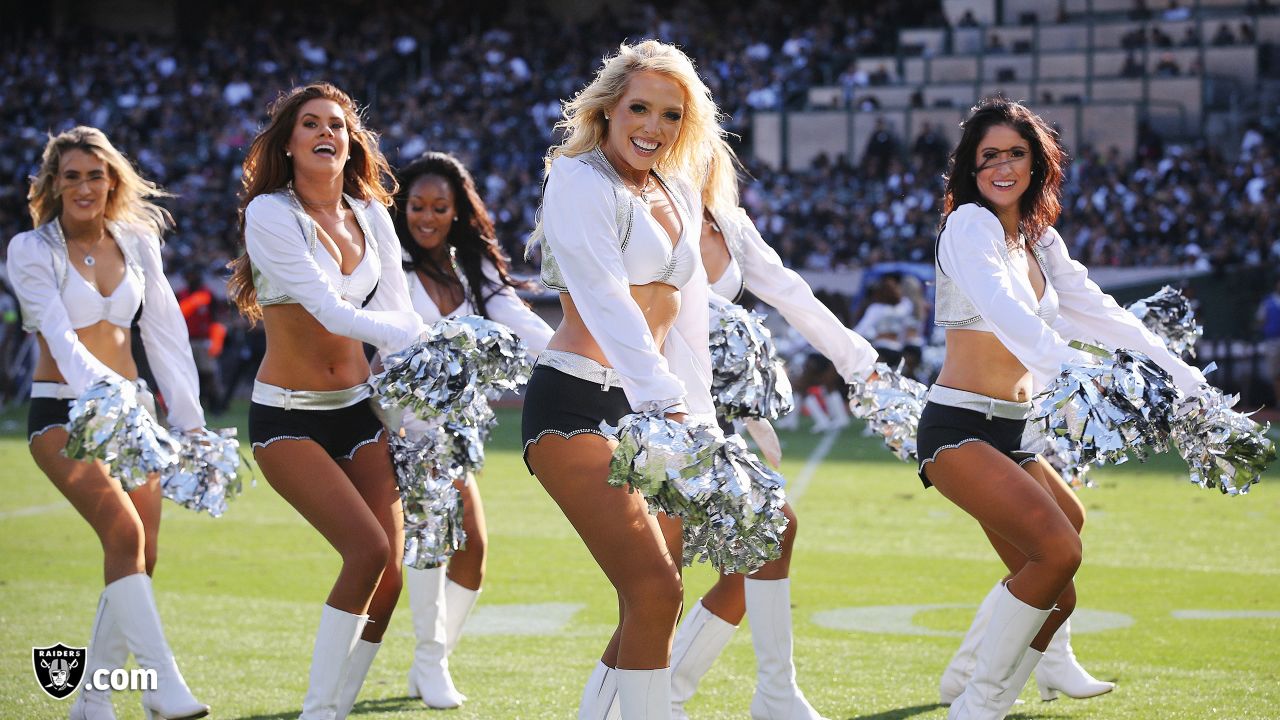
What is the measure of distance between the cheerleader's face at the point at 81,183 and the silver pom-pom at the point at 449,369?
1204 mm

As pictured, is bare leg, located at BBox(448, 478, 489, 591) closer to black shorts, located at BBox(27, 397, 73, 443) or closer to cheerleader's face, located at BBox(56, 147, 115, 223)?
black shorts, located at BBox(27, 397, 73, 443)

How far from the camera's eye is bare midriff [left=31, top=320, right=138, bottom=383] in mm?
4516

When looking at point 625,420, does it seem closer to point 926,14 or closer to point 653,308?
point 653,308

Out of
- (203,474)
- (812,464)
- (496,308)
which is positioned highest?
(496,308)

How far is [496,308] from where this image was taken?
16.3 feet

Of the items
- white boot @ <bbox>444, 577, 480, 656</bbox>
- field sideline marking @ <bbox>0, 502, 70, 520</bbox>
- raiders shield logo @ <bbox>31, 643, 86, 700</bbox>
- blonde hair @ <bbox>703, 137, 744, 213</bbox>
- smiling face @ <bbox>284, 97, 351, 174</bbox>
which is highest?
smiling face @ <bbox>284, 97, 351, 174</bbox>

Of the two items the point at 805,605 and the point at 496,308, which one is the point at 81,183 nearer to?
the point at 496,308

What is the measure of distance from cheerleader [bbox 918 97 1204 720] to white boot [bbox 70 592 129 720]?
2288mm

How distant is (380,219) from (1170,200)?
17727mm

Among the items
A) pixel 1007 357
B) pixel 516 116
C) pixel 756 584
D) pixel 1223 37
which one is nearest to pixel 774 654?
pixel 756 584

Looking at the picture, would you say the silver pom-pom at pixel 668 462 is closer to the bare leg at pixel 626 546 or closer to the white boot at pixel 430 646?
the bare leg at pixel 626 546

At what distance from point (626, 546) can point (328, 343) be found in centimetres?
129

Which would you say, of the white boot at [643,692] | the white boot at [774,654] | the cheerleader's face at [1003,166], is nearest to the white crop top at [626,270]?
the white boot at [643,692]

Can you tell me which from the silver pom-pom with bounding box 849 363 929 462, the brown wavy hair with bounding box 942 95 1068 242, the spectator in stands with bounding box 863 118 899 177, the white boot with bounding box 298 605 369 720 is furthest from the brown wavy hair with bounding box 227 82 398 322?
the spectator in stands with bounding box 863 118 899 177
